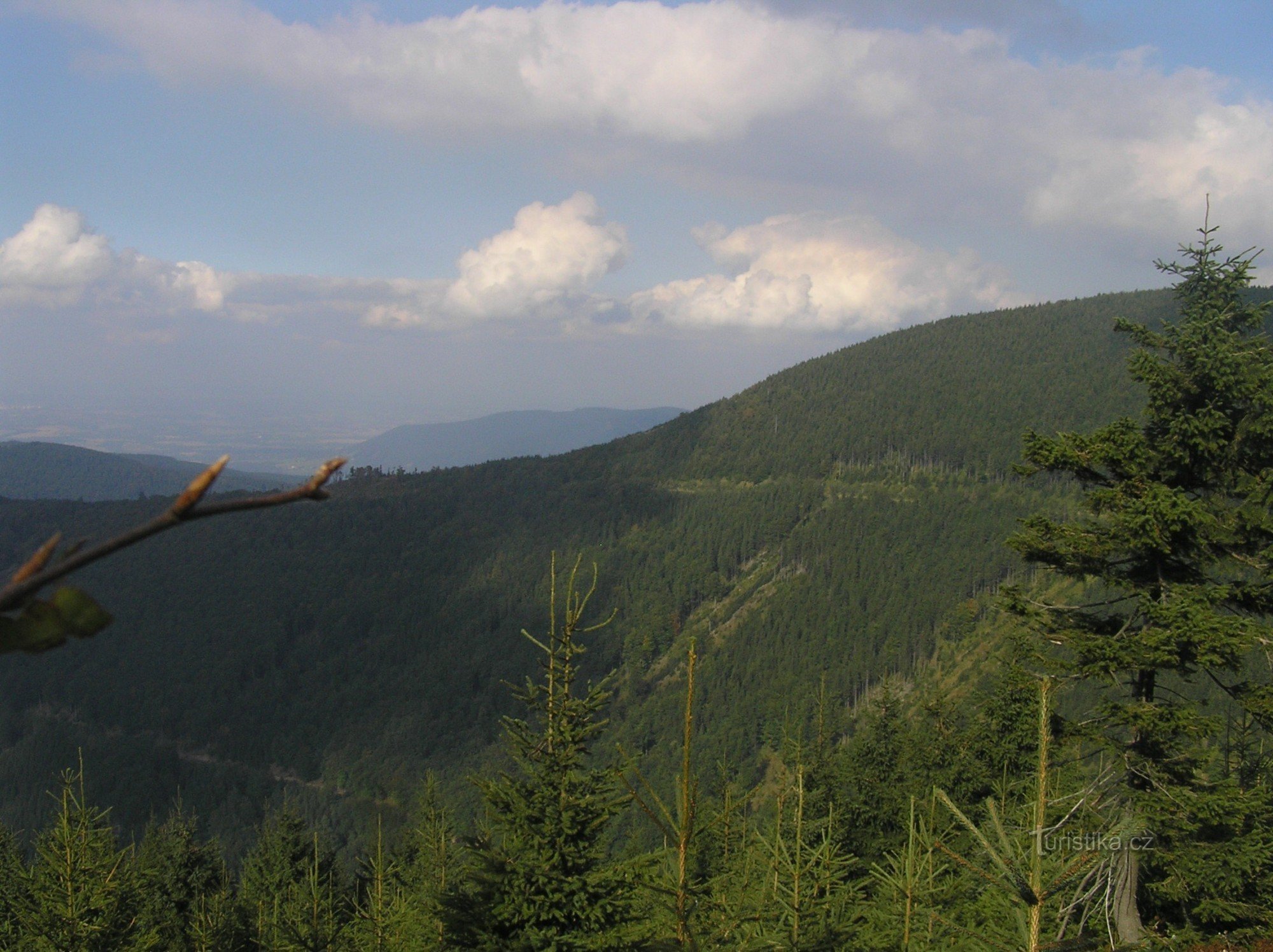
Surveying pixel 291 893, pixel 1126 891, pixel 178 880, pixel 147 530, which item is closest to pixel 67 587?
pixel 147 530

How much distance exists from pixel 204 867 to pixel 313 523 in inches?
6469

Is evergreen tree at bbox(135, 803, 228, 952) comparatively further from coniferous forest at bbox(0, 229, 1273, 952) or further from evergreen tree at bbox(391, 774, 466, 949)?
evergreen tree at bbox(391, 774, 466, 949)

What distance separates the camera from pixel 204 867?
38.2m

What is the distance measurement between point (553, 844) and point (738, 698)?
11106 centimetres

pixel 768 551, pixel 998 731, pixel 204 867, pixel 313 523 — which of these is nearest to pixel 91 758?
pixel 313 523

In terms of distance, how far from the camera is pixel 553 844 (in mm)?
8531

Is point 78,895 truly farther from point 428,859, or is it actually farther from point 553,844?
point 428,859

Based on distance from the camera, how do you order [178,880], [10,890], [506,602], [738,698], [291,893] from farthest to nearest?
1. [506,602]
2. [738,698]
3. [178,880]
4. [291,893]
5. [10,890]

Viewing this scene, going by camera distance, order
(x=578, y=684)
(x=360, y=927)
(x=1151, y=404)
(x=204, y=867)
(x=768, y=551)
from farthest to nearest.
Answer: (x=768, y=551), (x=578, y=684), (x=204, y=867), (x=360, y=927), (x=1151, y=404)

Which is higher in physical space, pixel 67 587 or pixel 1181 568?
pixel 67 587

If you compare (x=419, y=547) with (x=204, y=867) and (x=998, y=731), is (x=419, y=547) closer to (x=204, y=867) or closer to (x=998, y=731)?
(x=204, y=867)

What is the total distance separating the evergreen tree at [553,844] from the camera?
835 cm

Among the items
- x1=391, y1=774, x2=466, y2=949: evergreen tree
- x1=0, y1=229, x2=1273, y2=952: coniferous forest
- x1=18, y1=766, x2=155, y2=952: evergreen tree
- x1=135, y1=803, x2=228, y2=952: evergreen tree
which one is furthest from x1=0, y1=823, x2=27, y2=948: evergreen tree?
x1=391, y1=774, x2=466, y2=949: evergreen tree

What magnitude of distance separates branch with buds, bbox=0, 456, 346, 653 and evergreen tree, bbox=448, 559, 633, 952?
638 centimetres
